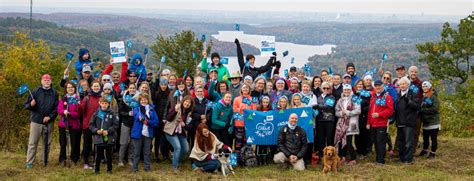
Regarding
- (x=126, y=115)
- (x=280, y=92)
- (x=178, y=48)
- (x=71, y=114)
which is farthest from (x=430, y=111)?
(x=178, y=48)

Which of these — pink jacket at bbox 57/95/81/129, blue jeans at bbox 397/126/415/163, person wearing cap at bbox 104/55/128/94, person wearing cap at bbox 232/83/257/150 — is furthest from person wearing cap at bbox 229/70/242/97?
blue jeans at bbox 397/126/415/163

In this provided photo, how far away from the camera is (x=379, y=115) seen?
1036 centimetres

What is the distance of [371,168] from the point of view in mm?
10422

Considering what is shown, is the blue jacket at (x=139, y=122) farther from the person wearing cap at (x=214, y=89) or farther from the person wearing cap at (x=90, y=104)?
the person wearing cap at (x=214, y=89)

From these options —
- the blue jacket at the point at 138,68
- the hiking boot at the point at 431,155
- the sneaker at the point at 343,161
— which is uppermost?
the blue jacket at the point at 138,68

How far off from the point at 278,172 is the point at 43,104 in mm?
4752

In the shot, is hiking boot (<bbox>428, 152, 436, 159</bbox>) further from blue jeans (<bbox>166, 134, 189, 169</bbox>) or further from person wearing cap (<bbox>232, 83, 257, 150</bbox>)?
blue jeans (<bbox>166, 134, 189, 169</bbox>)

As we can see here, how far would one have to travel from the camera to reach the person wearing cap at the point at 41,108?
398 inches

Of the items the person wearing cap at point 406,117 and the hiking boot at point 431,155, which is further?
the hiking boot at point 431,155

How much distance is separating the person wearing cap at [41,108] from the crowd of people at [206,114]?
0.02 m

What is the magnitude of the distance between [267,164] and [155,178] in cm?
247

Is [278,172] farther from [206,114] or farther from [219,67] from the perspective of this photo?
[219,67]

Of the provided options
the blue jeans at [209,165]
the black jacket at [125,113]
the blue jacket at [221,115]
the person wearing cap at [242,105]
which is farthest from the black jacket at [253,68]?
the black jacket at [125,113]

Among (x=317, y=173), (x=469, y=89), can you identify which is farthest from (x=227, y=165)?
(x=469, y=89)
